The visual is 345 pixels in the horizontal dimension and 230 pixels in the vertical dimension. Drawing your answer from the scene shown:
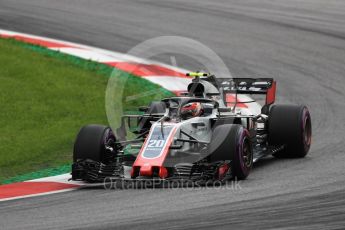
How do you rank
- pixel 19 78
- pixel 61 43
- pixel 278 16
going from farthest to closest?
pixel 278 16 → pixel 61 43 → pixel 19 78

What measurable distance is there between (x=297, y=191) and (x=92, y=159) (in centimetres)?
284

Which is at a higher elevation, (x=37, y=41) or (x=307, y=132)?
(x=37, y=41)

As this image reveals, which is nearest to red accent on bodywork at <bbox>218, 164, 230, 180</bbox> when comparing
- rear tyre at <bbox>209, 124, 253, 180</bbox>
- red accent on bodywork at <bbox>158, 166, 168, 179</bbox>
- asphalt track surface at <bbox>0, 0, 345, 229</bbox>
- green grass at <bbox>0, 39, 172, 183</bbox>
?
rear tyre at <bbox>209, 124, 253, 180</bbox>

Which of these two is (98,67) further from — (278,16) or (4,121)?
(278,16)

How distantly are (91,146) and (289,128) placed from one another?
2933mm

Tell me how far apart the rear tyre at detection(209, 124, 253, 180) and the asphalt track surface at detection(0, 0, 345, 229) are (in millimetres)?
219

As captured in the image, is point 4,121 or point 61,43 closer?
point 4,121

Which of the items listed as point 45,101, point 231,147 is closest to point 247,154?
point 231,147

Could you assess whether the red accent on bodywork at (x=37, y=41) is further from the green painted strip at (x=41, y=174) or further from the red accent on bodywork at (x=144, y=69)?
the green painted strip at (x=41, y=174)

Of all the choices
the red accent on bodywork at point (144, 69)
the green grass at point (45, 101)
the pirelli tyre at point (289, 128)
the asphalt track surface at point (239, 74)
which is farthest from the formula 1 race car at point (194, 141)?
the red accent on bodywork at point (144, 69)

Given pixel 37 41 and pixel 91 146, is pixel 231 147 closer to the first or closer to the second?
pixel 91 146

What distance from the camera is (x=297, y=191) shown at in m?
11.3

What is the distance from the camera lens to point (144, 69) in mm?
19750

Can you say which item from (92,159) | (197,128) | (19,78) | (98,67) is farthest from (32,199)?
(98,67)
